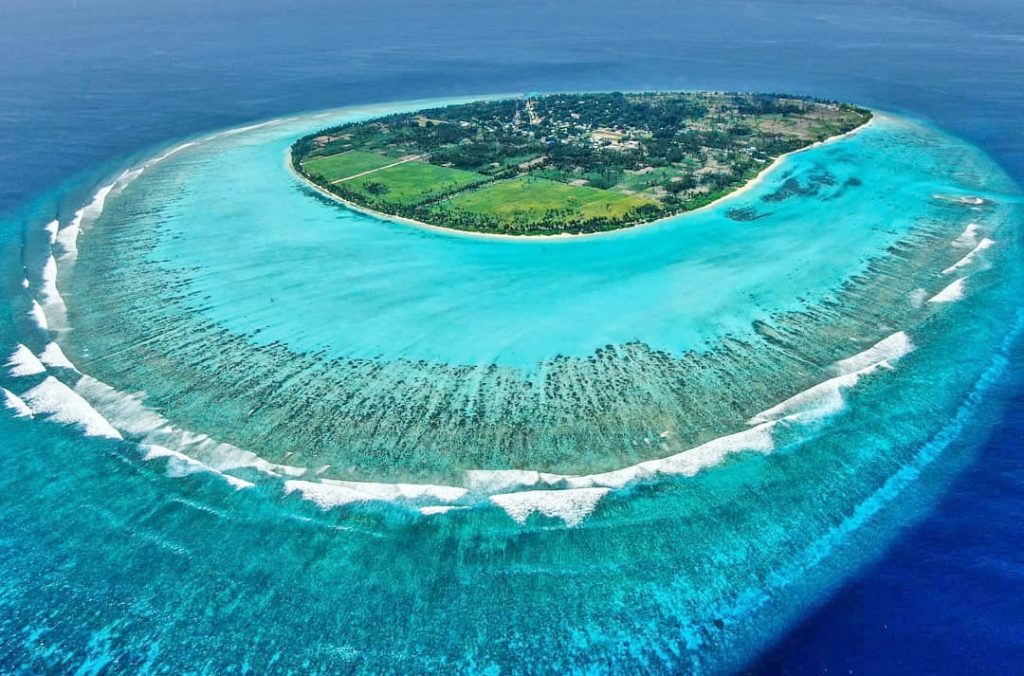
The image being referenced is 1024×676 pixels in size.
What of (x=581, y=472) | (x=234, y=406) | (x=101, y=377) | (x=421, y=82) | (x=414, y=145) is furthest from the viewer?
(x=421, y=82)

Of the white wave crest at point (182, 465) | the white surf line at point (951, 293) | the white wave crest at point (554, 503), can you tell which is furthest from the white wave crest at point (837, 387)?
the white wave crest at point (182, 465)

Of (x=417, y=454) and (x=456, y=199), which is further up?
(x=456, y=199)

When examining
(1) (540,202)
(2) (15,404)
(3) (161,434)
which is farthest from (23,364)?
(1) (540,202)

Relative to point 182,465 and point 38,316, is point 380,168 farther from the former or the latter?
point 182,465

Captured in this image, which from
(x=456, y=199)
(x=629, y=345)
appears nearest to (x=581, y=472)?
(x=629, y=345)

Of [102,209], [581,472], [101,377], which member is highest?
[102,209]

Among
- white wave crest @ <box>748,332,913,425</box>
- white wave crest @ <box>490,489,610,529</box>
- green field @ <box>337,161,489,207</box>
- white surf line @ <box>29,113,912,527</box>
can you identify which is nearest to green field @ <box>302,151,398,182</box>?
green field @ <box>337,161,489,207</box>

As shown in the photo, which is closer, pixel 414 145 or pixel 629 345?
pixel 629 345

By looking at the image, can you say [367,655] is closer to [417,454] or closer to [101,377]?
[417,454]
